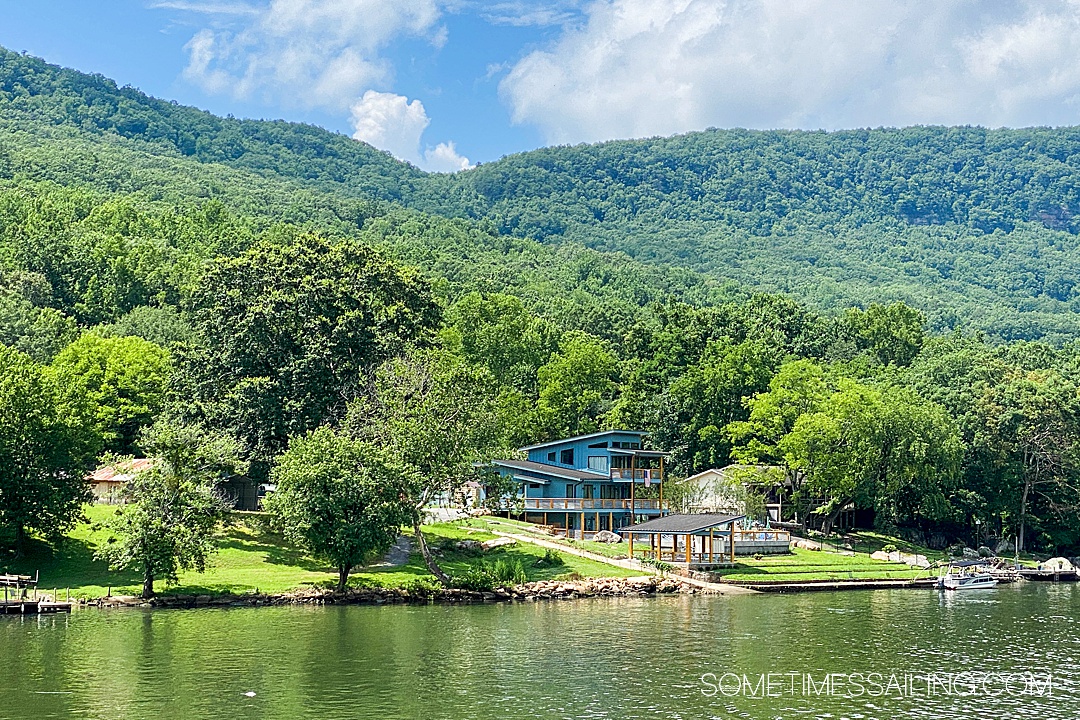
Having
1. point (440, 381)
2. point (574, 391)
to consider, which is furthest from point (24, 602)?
point (574, 391)

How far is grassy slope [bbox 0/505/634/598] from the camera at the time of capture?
58781 millimetres

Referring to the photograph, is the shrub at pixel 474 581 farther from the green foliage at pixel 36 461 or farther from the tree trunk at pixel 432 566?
the green foliage at pixel 36 461

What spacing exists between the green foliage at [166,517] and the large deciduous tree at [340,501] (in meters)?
3.88

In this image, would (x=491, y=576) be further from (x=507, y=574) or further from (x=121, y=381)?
(x=121, y=381)

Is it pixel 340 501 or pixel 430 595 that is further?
pixel 430 595

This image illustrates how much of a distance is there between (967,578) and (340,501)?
4197cm

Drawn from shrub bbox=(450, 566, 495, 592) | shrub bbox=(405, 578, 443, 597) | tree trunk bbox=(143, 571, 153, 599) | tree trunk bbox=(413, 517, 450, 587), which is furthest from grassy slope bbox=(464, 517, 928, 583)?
tree trunk bbox=(143, 571, 153, 599)

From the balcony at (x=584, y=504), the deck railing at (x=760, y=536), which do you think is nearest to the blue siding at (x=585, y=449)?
the balcony at (x=584, y=504)

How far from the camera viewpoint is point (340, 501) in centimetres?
5991

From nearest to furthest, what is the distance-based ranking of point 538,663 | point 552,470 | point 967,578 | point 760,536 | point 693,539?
point 538,663 < point 693,539 < point 967,578 < point 760,536 < point 552,470

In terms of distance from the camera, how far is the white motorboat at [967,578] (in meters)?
76.5

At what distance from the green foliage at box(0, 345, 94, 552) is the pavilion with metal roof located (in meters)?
32.7

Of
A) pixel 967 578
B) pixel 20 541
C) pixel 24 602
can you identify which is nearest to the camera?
pixel 24 602

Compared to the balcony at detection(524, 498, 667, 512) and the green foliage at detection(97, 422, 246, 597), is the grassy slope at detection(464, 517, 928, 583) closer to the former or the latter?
the balcony at detection(524, 498, 667, 512)
